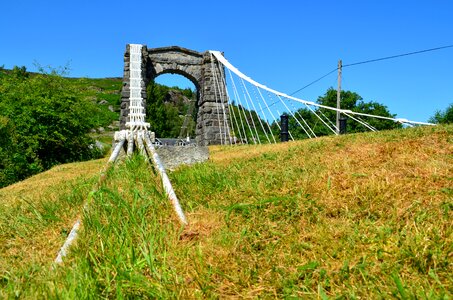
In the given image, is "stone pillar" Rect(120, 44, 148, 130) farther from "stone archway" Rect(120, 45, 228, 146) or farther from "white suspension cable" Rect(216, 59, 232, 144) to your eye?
"white suspension cable" Rect(216, 59, 232, 144)

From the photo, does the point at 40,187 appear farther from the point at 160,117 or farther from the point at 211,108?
the point at 160,117

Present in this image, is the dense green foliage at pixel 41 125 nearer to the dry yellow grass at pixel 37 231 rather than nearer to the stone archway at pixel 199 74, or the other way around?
the stone archway at pixel 199 74

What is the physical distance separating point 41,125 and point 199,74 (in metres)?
9.53

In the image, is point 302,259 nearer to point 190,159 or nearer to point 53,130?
point 190,159

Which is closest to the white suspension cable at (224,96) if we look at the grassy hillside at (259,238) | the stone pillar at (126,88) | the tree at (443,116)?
the stone pillar at (126,88)

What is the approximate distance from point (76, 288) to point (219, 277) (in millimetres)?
839

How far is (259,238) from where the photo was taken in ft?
9.26

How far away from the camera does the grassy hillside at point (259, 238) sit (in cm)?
222

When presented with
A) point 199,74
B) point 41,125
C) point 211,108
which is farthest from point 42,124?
point 211,108

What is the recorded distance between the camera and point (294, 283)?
226 centimetres

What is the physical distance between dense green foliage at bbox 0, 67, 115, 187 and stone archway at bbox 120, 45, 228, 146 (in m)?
6.06

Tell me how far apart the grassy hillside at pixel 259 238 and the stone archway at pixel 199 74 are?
15.6 m

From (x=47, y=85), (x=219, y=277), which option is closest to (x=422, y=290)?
(x=219, y=277)

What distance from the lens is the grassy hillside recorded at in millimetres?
2223
